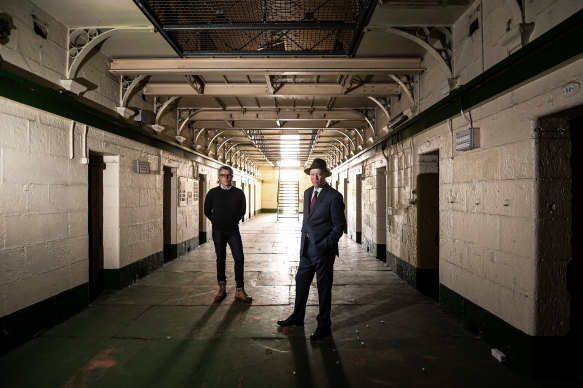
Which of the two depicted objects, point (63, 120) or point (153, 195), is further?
point (153, 195)

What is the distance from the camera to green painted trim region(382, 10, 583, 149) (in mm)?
2293

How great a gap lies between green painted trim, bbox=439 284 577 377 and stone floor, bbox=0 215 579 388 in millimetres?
108

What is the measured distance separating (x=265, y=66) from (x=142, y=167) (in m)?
3.14

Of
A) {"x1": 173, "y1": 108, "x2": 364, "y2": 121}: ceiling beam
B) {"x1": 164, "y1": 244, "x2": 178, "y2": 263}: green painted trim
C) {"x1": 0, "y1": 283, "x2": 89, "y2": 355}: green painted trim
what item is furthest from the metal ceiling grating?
{"x1": 164, "y1": 244, "x2": 178, "y2": 263}: green painted trim

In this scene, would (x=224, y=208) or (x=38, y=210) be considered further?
(x=224, y=208)

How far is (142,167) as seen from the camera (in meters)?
6.15

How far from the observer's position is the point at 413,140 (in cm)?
565

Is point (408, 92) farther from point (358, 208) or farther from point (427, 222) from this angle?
point (358, 208)

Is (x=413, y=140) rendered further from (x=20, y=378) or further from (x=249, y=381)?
(x=20, y=378)

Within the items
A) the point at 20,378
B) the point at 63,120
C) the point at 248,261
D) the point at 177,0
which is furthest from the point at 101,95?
the point at 248,261

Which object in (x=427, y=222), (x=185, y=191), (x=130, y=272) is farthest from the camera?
(x=185, y=191)

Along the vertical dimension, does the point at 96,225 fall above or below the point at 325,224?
below

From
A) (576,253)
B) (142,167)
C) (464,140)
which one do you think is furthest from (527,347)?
(142,167)

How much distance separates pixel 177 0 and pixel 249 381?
162 inches
